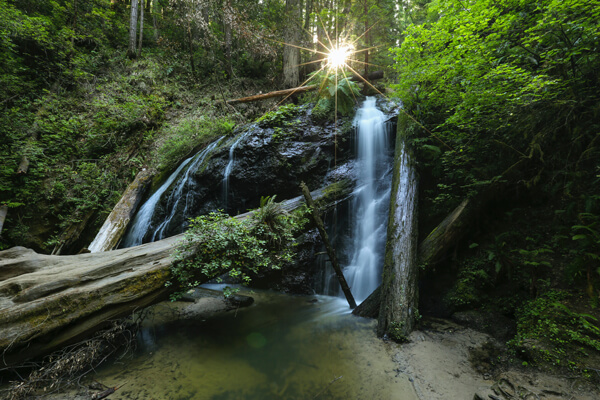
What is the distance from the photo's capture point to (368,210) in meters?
7.10

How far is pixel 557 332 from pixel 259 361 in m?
4.05

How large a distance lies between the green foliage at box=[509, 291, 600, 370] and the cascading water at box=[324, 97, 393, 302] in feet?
9.52

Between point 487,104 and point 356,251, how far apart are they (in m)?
4.31

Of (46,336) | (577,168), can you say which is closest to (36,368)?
(46,336)

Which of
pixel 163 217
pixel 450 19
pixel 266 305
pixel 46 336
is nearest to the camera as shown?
pixel 46 336

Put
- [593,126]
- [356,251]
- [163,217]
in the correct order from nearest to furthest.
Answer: [593,126]
[356,251]
[163,217]

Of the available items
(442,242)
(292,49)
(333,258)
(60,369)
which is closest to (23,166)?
(60,369)

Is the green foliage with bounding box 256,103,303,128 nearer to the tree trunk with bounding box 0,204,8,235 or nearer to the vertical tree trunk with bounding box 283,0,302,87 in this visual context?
the vertical tree trunk with bounding box 283,0,302,87

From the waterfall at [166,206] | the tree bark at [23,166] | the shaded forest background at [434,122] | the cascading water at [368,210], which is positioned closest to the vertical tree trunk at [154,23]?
the shaded forest background at [434,122]

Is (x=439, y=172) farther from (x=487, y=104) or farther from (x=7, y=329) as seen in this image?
(x=7, y=329)

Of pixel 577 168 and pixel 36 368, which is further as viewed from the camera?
pixel 577 168

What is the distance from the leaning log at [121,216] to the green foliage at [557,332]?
8698mm

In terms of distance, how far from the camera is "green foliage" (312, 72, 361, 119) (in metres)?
8.34

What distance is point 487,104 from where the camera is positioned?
424 cm
